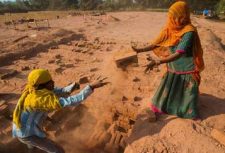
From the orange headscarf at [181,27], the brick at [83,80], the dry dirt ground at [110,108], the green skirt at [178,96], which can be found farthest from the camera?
the brick at [83,80]

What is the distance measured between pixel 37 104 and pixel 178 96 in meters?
1.99

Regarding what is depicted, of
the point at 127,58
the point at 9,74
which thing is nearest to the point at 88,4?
the point at 9,74

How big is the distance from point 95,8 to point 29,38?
2536 centimetres

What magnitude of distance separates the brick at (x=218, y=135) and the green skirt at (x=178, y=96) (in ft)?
1.27

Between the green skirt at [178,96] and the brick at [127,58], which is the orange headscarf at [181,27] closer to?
the green skirt at [178,96]

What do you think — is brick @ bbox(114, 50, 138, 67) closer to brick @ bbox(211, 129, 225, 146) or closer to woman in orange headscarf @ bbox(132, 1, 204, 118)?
woman in orange headscarf @ bbox(132, 1, 204, 118)

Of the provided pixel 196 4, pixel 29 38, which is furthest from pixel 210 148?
pixel 196 4

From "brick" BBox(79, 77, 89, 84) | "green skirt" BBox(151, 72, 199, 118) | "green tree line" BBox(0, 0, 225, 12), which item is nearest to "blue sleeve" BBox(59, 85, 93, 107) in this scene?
"green skirt" BBox(151, 72, 199, 118)

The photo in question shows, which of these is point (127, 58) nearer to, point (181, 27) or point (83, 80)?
point (83, 80)

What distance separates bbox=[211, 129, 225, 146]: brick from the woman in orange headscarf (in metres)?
0.39

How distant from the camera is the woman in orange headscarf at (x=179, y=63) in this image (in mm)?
3787

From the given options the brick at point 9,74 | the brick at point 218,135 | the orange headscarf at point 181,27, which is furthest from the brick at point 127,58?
the brick at point 9,74

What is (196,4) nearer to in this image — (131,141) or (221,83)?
(221,83)

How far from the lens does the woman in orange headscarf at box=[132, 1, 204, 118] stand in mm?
3787
